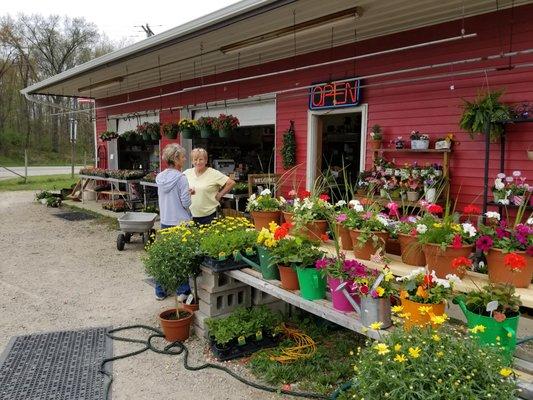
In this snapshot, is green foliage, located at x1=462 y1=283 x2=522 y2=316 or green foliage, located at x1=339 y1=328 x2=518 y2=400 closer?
green foliage, located at x1=339 y1=328 x2=518 y2=400

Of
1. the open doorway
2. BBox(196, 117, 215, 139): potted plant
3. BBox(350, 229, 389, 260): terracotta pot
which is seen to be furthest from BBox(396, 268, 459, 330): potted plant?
BBox(196, 117, 215, 139): potted plant

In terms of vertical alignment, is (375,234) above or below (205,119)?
below

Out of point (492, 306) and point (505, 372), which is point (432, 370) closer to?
point (505, 372)

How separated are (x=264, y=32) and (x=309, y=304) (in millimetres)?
4518

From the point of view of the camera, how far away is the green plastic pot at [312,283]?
2.87 m

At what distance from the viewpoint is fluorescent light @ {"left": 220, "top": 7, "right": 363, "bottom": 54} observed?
16.7ft

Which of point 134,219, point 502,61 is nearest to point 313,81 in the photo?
point 502,61

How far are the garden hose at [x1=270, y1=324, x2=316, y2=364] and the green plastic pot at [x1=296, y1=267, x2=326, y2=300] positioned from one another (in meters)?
0.65

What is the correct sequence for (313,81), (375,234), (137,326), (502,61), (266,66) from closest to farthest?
(375,234)
(137,326)
(502,61)
(313,81)
(266,66)

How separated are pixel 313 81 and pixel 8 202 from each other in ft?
34.5

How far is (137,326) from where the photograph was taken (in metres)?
3.95

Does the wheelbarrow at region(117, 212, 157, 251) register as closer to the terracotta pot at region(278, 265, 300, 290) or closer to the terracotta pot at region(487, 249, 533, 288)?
the terracotta pot at region(278, 265, 300, 290)

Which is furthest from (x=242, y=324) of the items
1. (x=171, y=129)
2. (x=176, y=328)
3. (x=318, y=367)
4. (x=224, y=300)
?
(x=171, y=129)

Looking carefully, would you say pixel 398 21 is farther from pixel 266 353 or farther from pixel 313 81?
pixel 266 353
